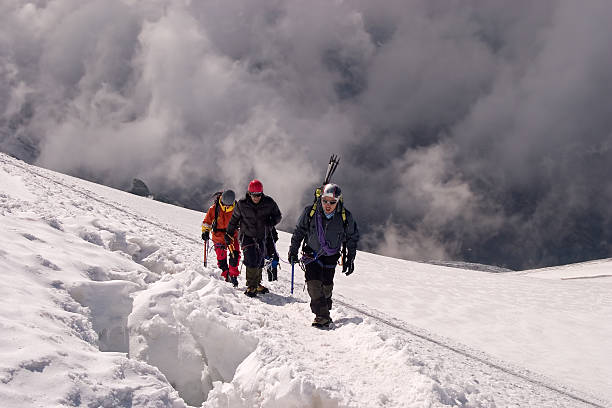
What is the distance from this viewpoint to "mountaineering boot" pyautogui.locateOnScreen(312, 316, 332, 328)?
6566 millimetres

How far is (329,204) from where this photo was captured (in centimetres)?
691

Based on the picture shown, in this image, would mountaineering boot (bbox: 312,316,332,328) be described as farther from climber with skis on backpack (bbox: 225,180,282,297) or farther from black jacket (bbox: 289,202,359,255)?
climber with skis on backpack (bbox: 225,180,282,297)

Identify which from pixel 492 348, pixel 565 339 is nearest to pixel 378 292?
pixel 492 348

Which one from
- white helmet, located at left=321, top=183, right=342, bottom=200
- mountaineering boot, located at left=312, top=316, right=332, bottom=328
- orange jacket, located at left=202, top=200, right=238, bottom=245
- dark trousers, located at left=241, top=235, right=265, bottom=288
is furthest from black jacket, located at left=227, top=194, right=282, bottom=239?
mountaineering boot, located at left=312, top=316, right=332, bottom=328

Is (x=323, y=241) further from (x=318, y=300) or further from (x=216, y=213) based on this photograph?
(x=216, y=213)

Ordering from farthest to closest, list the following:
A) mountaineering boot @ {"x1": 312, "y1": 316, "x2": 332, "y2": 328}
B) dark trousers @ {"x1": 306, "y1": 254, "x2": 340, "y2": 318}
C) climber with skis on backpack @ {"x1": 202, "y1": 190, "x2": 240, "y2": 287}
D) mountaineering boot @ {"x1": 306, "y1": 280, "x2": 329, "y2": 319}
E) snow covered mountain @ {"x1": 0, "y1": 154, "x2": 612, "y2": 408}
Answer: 1. climber with skis on backpack @ {"x1": 202, "y1": 190, "x2": 240, "y2": 287}
2. dark trousers @ {"x1": 306, "y1": 254, "x2": 340, "y2": 318}
3. mountaineering boot @ {"x1": 306, "y1": 280, "x2": 329, "y2": 319}
4. mountaineering boot @ {"x1": 312, "y1": 316, "x2": 332, "y2": 328}
5. snow covered mountain @ {"x1": 0, "y1": 154, "x2": 612, "y2": 408}

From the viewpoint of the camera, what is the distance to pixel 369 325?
19.8 feet

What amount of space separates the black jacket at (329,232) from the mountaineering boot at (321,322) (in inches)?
43.7

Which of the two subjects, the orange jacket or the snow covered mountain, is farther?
the orange jacket

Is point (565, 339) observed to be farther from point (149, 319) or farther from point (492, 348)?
point (149, 319)

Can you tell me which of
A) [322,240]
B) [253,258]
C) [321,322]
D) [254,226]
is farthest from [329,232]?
[253,258]

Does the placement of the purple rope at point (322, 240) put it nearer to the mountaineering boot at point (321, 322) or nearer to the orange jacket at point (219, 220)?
the mountaineering boot at point (321, 322)

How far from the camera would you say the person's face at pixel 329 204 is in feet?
22.5

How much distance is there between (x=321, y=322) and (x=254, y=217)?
7.90ft
